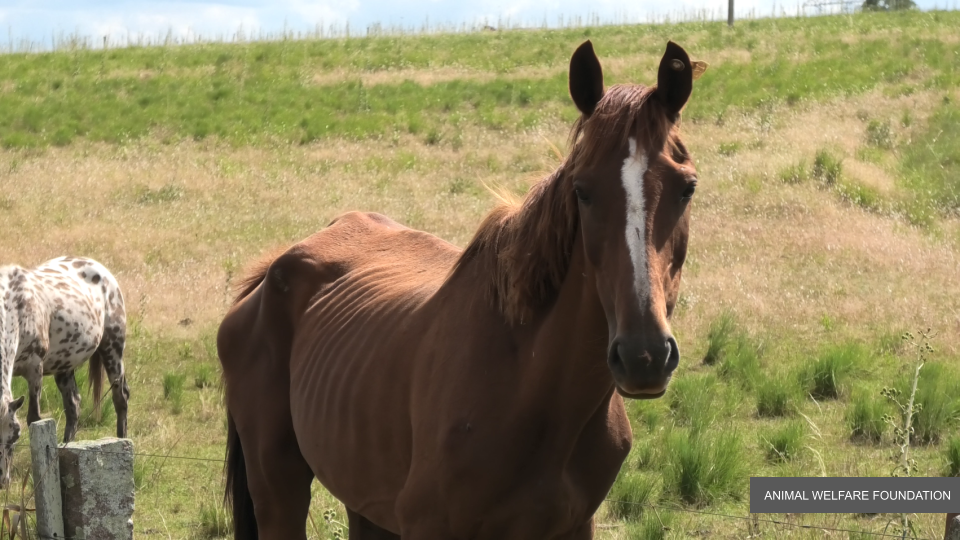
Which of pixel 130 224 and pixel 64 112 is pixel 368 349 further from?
pixel 64 112

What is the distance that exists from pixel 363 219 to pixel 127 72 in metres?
20.2

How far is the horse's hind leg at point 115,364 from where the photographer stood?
7000mm

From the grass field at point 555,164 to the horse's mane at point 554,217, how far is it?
60cm

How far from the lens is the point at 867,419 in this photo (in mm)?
6102

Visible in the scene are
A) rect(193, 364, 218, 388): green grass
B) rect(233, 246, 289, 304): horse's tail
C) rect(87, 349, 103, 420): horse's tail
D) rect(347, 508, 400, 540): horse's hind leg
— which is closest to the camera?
rect(347, 508, 400, 540): horse's hind leg

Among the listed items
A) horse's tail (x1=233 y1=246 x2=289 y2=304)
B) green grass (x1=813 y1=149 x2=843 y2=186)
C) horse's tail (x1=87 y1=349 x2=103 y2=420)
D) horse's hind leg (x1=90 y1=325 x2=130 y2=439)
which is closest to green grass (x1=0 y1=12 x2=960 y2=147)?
green grass (x1=813 y1=149 x2=843 y2=186)

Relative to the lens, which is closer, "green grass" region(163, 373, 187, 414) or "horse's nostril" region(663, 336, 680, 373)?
"horse's nostril" region(663, 336, 680, 373)

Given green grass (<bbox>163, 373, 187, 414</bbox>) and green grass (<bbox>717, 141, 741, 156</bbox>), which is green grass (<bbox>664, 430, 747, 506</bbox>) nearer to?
green grass (<bbox>163, 373, 187, 414</bbox>)

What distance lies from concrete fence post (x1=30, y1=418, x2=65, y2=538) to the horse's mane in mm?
1628

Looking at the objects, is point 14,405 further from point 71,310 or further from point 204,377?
point 204,377

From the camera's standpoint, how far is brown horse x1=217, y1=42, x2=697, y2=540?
2.21 m

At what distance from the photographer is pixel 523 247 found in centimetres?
257

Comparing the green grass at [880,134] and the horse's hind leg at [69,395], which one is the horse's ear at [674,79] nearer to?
the horse's hind leg at [69,395]

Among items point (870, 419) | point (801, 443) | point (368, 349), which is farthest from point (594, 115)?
point (870, 419)
